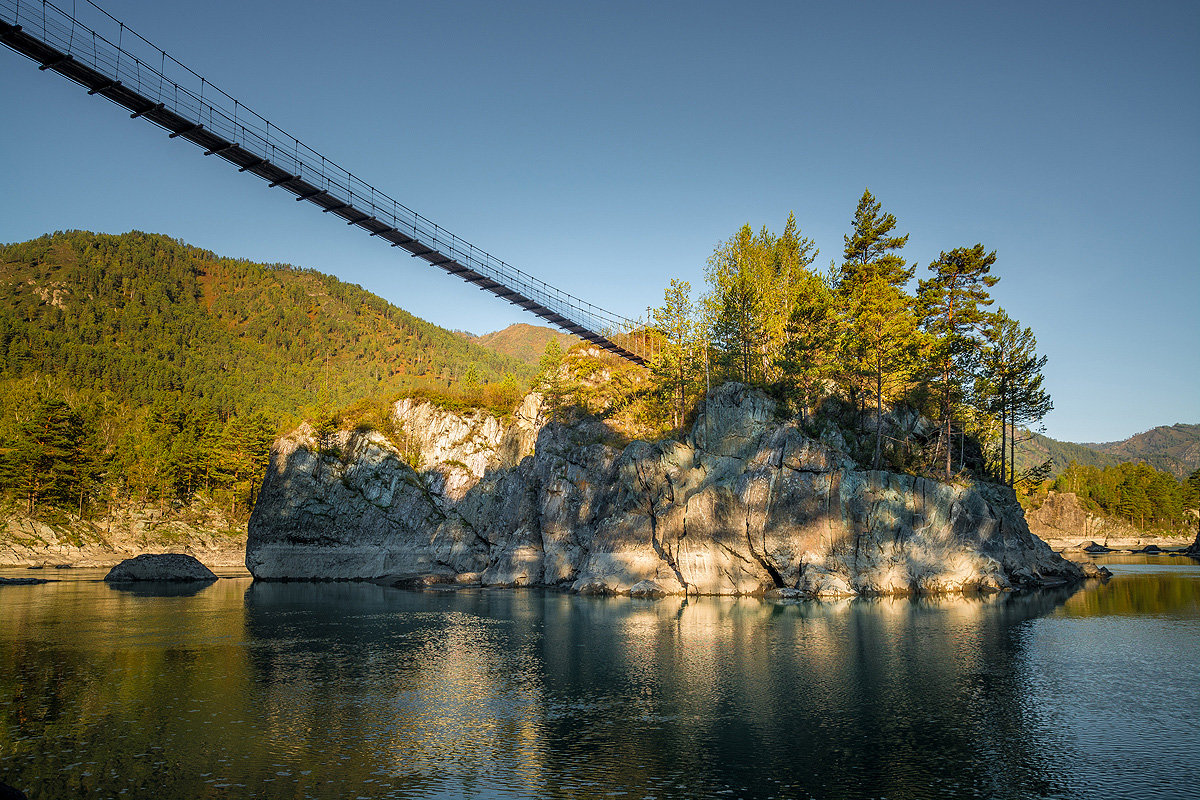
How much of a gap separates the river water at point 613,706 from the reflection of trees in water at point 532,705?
126 millimetres

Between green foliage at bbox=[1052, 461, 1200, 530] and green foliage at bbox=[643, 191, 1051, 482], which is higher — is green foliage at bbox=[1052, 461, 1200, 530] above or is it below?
below

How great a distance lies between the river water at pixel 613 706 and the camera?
17828mm

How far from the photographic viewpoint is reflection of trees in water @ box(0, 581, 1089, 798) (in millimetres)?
18141

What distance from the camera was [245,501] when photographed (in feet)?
347

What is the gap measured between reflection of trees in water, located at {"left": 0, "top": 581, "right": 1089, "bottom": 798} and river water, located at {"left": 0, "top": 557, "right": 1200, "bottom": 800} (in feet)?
0.41

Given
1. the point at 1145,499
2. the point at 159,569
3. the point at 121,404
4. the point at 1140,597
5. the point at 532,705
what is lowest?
the point at 1140,597

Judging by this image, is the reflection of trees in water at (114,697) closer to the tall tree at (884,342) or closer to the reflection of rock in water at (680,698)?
the reflection of rock in water at (680,698)

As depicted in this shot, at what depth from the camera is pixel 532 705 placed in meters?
25.5

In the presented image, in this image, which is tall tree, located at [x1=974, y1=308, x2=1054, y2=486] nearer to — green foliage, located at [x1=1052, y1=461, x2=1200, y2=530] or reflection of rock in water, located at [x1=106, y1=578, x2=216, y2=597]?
reflection of rock in water, located at [x1=106, y1=578, x2=216, y2=597]

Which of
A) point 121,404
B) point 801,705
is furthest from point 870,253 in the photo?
point 121,404

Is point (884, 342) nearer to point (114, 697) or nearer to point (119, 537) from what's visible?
point (114, 697)

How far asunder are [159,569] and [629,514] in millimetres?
56064

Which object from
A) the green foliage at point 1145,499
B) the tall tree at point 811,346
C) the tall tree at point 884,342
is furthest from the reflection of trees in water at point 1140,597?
the green foliage at point 1145,499

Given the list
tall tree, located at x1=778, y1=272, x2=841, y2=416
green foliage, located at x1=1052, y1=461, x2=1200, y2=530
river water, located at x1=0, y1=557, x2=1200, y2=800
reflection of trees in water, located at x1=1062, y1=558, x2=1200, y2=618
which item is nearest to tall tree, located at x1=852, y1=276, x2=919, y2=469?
tall tree, located at x1=778, y1=272, x2=841, y2=416
